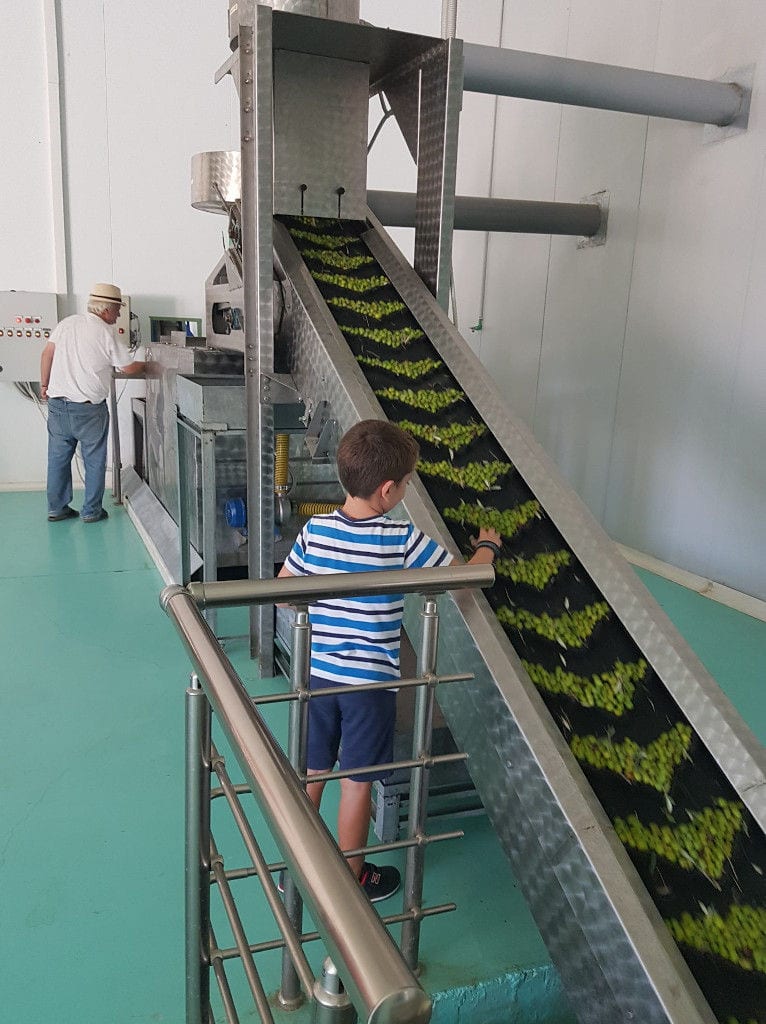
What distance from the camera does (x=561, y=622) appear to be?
1.94 m

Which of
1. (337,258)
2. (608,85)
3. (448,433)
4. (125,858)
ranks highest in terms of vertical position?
(608,85)

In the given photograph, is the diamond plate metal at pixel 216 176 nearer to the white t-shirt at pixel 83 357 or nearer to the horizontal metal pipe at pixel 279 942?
the white t-shirt at pixel 83 357

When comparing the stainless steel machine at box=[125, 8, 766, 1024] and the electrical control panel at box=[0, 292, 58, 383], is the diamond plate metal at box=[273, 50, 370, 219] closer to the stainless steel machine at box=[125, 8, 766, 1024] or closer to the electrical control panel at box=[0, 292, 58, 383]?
the stainless steel machine at box=[125, 8, 766, 1024]

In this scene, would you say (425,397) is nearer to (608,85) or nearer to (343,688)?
(343,688)

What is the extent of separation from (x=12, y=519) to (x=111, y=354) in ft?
4.75

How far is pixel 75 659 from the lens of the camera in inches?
131

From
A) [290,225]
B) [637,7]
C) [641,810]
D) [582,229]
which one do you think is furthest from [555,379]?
[641,810]

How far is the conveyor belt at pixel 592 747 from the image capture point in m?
1.34

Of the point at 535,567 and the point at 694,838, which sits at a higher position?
the point at 535,567

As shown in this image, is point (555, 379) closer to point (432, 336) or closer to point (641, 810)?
point (432, 336)

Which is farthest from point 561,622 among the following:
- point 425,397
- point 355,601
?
point 425,397

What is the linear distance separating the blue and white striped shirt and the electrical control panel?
522 centimetres

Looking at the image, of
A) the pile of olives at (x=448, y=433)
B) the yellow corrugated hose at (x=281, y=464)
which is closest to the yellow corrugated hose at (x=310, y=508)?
the yellow corrugated hose at (x=281, y=464)

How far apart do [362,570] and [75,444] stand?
179 inches
